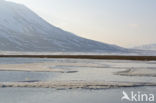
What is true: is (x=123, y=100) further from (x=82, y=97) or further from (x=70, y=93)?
(x=70, y=93)

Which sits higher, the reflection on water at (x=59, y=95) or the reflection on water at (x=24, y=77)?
the reflection on water at (x=24, y=77)

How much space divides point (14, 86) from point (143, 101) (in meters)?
6.71

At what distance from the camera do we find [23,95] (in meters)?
11.3

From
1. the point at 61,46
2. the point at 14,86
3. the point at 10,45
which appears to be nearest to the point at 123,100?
the point at 14,86

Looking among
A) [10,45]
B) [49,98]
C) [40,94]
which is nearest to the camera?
[49,98]

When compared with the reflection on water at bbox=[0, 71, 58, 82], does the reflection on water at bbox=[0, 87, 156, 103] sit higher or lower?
lower

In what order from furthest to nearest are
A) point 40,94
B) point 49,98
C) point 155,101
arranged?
point 40,94, point 49,98, point 155,101

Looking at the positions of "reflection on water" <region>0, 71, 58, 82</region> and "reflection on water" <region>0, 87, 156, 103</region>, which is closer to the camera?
"reflection on water" <region>0, 87, 156, 103</region>

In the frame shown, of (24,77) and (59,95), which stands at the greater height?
(24,77)

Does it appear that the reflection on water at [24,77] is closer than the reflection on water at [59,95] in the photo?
No

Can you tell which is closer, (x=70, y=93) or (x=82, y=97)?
(x=82, y=97)

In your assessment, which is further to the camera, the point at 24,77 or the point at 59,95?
the point at 24,77

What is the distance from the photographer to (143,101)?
998cm

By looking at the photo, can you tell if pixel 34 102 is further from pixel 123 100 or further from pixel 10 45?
pixel 10 45
